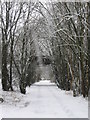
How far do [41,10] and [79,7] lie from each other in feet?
23.9

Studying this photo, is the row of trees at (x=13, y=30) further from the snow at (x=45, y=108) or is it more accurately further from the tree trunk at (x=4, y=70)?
the snow at (x=45, y=108)

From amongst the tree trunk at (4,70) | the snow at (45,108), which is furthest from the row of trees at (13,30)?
the snow at (45,108)

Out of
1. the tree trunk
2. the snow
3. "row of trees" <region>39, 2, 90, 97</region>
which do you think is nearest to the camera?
the snow

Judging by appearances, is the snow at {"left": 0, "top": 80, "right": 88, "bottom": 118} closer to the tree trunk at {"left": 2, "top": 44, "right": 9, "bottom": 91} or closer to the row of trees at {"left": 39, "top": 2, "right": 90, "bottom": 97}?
the row of trees at {"left": 39, "top": 2, "right": 90, "bottom": 97}

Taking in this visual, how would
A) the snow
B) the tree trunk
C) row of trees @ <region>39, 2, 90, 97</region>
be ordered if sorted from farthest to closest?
the tree trunk → row of trees @ <region>39, 2, 90, 97</region> → the snow

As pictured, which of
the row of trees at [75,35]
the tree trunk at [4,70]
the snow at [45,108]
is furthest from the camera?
the tree trunk at [4,70]

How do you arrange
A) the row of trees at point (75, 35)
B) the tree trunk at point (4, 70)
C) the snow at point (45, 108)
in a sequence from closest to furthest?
the snow at point (45, 108) < the row of trees at point (75, 35) < the tree trunk at point (4, 70)

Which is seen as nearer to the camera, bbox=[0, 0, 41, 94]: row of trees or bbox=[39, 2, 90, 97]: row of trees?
bbox=[39, 2, 90, 97]: row of trees

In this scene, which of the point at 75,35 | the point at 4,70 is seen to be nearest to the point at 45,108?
the point at 75,35

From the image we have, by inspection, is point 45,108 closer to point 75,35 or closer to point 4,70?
point 75,35

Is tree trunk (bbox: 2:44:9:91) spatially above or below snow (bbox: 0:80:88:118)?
above

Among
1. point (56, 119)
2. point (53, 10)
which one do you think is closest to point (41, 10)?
point (53, 10)

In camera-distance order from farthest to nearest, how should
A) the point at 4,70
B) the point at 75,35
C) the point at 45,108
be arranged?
1. the point at 4,70
2. the point at 75,35
3. the point at 45,108

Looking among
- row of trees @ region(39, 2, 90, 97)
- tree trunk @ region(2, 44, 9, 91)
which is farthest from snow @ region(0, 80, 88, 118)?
tree trunk @ region(2, 44, 9, 91)
